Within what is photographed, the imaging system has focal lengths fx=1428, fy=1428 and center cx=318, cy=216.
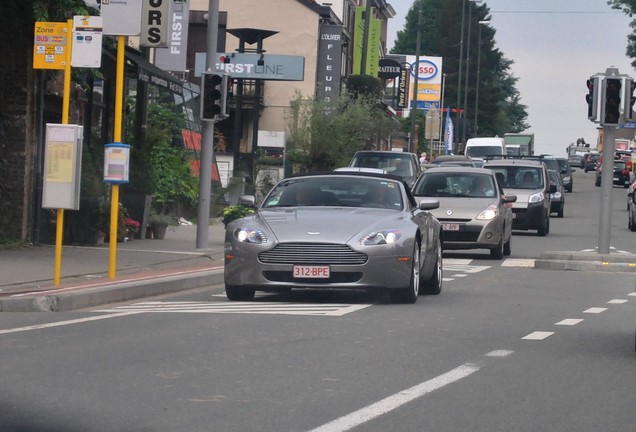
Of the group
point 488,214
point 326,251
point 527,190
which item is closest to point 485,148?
point 527,190

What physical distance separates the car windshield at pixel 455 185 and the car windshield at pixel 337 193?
9.71m

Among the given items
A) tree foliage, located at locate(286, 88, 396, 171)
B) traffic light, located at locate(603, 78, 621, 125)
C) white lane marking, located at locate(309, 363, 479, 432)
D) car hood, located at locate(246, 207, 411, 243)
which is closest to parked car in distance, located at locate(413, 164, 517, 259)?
traffic light, located at locate(603, 78, 621, 125)

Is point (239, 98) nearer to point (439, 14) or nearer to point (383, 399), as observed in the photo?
point (383, 399)

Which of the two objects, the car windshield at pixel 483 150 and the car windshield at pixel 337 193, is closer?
the car windshield at pixel 337 193

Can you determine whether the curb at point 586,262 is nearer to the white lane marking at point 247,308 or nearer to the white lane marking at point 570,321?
the white lane marking at point 247,308

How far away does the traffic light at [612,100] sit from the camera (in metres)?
23.6

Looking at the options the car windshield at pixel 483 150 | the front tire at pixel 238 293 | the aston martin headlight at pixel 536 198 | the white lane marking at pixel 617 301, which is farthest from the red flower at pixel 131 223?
the car windshield at pixel 483 150

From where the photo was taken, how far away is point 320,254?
14.6 metres

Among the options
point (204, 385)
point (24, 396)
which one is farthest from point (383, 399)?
point (24, 396)

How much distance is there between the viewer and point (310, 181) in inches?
661

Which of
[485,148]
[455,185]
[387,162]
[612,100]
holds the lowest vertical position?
[455,185]

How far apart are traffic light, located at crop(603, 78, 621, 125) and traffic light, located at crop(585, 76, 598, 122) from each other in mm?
181

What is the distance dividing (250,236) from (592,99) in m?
10.6

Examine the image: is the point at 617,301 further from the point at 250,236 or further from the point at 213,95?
the point at 213,95
